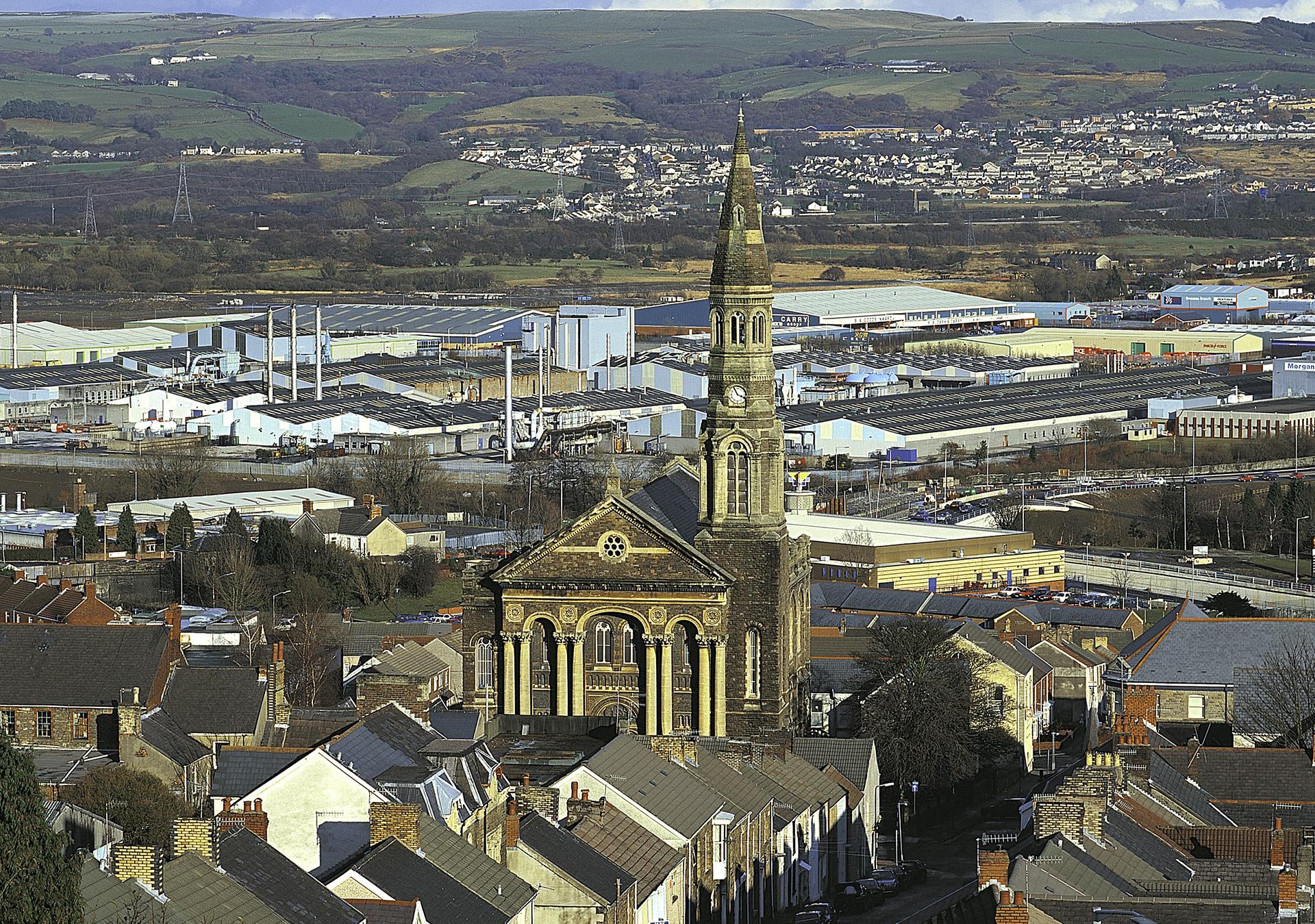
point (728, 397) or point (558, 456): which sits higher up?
point (728, 397)

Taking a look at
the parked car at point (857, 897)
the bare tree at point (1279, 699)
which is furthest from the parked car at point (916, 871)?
the bare tree at point (1279, 699)

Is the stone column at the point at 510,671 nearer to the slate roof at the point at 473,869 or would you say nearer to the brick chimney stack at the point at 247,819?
the brick chimney stack at the point at 247,819

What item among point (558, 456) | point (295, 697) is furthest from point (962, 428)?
point (295, 697)

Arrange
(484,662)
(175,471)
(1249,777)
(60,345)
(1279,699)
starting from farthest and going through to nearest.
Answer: (60,345), (175,471), (484,662), (1279,699), (1249,777)

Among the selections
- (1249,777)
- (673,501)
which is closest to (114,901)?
(1249,777)

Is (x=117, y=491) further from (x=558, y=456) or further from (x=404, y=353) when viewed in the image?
(x=404, y=353)

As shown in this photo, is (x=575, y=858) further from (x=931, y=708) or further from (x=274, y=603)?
(x=274, y=603)

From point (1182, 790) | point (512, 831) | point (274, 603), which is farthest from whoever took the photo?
point (274, 603)
